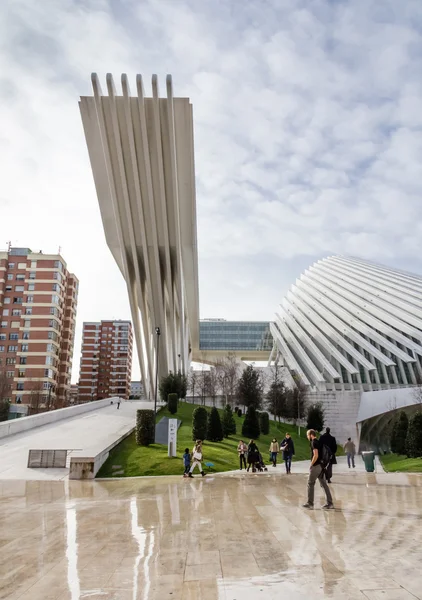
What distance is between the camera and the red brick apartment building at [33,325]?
49.8 metres

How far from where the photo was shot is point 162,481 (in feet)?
39.4

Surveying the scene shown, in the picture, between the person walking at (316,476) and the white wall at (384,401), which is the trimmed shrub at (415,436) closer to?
the white wall at (384,401)

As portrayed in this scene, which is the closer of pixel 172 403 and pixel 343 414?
pixel 172 403

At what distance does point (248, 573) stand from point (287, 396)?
33.6 meters

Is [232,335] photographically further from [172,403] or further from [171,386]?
[172,403]

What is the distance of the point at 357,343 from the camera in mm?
40781

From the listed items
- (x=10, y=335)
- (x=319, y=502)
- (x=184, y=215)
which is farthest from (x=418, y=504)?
(x=10, y=335)

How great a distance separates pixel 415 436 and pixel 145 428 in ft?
36.2

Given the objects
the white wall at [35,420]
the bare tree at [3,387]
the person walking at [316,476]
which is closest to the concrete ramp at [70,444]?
the white wall at [35,420]

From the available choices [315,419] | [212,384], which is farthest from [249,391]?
[212,384]

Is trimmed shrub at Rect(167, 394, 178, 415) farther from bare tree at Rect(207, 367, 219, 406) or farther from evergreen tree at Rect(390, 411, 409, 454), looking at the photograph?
evergreen tree at Rect(390, 411, 409, 454)

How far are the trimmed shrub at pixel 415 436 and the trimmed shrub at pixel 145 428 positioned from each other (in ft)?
34.9

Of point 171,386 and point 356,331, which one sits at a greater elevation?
point 356,331

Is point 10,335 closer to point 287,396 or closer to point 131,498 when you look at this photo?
point 287,396
